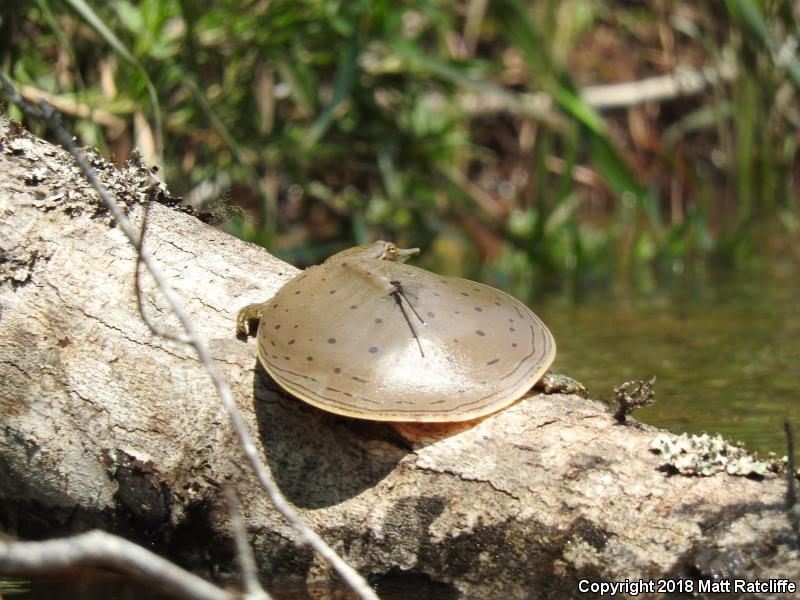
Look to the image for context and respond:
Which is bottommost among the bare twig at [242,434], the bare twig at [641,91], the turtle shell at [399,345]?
the bare twig at [641,91]

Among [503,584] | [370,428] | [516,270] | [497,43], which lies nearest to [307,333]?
[370,428]

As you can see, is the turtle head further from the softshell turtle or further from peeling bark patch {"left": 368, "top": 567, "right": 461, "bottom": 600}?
peeling bark patch {"left": 368, "top": 567, "right": 461, "bottom": 600}

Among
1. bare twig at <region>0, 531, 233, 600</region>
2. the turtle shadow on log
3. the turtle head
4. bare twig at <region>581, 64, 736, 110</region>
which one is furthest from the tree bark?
bare twig at <region>581, 64, 736, 110</region>

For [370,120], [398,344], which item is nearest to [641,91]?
[370,120]

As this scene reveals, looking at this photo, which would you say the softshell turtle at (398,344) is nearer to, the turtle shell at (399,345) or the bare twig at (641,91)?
the turtle shell at (399,345)

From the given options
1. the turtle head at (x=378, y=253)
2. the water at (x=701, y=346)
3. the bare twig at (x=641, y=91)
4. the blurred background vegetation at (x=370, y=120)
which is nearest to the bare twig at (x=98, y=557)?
the turtle head at (x=378, y=253)

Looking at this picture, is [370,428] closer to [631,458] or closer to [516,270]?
[631,458]
